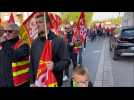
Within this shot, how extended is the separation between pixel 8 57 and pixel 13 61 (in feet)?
0.18

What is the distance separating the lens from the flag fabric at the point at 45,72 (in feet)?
20.2

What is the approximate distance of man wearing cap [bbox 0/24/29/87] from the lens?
6.25 m

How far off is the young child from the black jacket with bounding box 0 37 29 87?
451mm

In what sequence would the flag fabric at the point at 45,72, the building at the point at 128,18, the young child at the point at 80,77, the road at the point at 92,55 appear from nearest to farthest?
the young child at the point at 80,77
the flag fabric at the point at 45,72
the building at the point at 128,18
the road at the point at 92,55

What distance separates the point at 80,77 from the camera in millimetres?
6023

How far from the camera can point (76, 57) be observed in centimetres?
657

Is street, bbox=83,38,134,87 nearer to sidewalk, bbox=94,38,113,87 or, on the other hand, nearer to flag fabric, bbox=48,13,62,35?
sidewalk, bbox=94,38,113,87

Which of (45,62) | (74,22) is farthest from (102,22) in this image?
(45,62)

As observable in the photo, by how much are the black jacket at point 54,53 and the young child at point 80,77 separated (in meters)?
0.14

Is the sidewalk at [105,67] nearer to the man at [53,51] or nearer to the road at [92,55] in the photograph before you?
the road at [92,55]

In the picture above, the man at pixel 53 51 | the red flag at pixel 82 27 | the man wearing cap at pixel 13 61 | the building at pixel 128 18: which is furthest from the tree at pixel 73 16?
the man wearing cap at pixel 13 61

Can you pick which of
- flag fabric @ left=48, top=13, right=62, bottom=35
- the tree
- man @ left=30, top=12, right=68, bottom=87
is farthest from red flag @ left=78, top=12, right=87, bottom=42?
man @ left=30, top=12, right=68, bottom=87

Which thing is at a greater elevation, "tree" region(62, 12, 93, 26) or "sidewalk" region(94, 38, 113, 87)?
"tree" region(62, 12, 93, 26)
